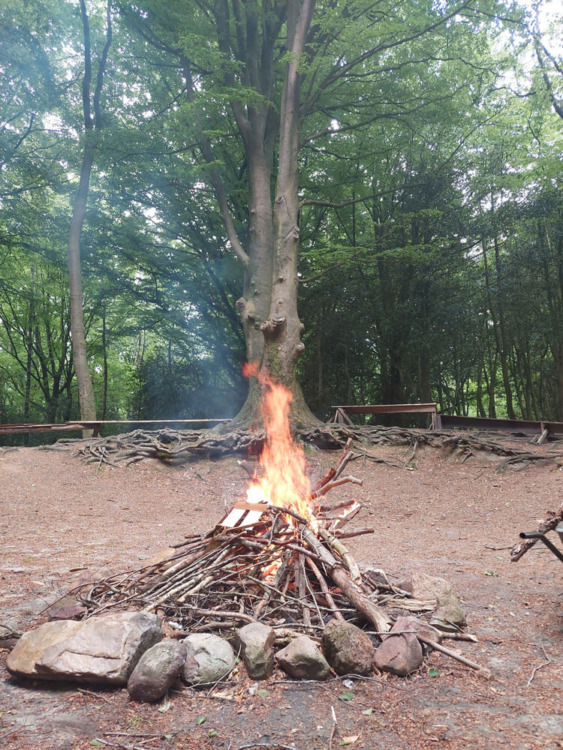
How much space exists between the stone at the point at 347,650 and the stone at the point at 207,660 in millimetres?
488

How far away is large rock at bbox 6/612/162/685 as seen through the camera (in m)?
2.25

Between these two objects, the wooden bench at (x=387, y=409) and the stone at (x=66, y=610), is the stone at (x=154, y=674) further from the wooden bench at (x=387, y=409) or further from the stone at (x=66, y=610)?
the wooden bench at (x=387, y=409)

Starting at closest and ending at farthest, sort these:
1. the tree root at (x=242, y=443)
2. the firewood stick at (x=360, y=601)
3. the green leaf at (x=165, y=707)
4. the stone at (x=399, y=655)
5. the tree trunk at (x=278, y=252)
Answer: the green leaf at (x=165, y=707), the stone at (x=399, y=655), the firewood stick at (x=360, y=601), the tree root at (x=242, y=443), the tree trunk at (x=278, y=252)

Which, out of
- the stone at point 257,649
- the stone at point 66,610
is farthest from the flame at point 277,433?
the stone at point 257,649

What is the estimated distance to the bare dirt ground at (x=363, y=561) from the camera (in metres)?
1.95

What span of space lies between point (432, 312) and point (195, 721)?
13.0 metres

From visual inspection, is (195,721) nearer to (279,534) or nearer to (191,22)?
(279,534)

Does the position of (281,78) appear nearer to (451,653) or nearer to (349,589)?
(349,589)

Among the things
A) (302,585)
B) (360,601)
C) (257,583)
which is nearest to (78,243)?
(257,583)

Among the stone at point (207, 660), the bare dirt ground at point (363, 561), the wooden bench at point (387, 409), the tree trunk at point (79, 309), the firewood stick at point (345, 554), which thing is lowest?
the bare dirt ground at point (363, 561)

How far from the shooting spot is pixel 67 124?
13141mm

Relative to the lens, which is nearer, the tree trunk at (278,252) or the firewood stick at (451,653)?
the firewood stick at (451,653)

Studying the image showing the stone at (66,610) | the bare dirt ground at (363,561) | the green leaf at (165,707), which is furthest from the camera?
the stone at (66,610)

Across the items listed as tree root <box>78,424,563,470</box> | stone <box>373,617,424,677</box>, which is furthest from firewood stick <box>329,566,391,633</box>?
tree root <box>78,424,563,470</box>
